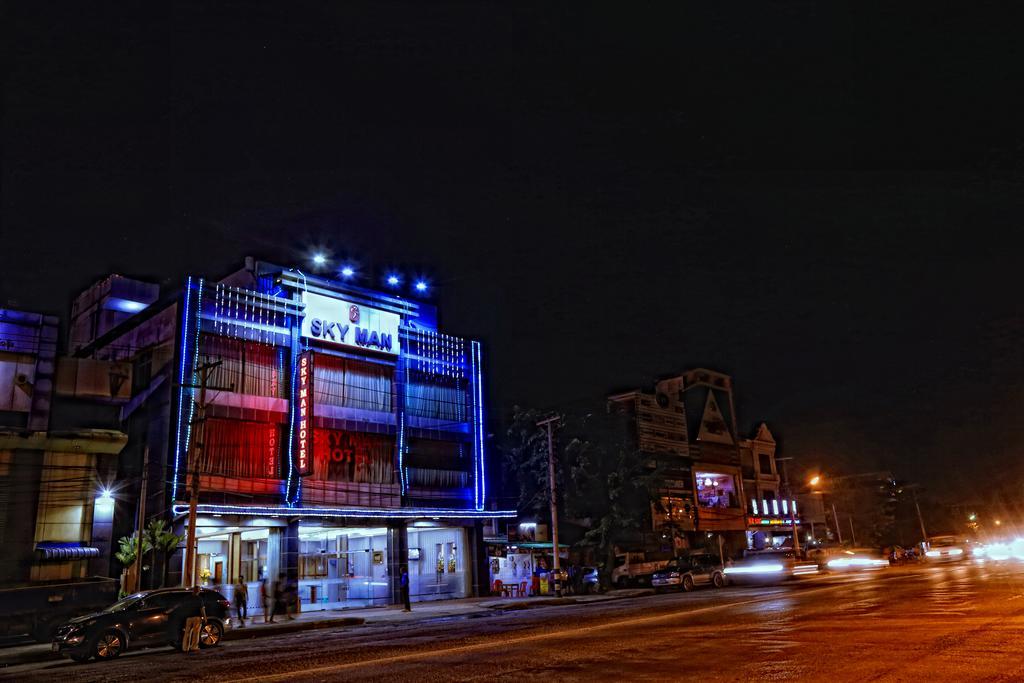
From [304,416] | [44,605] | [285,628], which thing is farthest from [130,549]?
[304,416]

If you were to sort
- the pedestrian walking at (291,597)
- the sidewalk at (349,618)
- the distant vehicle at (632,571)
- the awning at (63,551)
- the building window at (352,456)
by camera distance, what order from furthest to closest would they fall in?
the distant vehicle at (632,571) < the building window at (352,456) < the pedestrian walking at (291,597) < the awning at (63,551) < the sidewalk at (349,618)

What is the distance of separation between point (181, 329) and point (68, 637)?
1545 centimetres

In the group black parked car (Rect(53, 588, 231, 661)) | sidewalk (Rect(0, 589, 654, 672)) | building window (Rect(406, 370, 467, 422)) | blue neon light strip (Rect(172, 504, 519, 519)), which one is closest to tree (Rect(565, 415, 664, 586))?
sidewalk (Rect(0, 589, 654, 672))

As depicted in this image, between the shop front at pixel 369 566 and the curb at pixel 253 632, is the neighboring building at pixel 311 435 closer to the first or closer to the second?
the shop front at pixel 369 566

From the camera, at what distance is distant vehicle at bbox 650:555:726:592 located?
3900 centimetres

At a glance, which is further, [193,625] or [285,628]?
[285,628]

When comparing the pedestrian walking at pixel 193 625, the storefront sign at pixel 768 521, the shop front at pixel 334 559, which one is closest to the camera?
the pedestrian walking at pixel 193 625

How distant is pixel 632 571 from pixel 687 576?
16.4 ft

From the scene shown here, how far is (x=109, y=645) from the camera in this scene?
18.0 meters

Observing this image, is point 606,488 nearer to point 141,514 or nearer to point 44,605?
point 141,514

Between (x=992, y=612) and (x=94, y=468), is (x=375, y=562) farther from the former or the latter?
(x=992, y=612)

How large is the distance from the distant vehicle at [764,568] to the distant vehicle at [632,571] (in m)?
3.93

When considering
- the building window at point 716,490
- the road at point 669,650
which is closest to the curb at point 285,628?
the road at point 669,650

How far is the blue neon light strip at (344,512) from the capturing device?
29.2 metres
